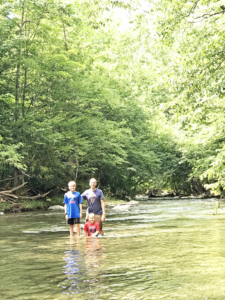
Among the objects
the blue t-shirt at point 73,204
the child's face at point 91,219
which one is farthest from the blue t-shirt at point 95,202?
the blue t-shirt at point 73,204

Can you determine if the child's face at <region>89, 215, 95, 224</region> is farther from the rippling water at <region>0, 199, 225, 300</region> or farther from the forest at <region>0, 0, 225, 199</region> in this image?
the forest at <region>0, 0, 225, 199</region>

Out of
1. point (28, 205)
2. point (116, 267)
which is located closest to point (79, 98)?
point (28, 205)

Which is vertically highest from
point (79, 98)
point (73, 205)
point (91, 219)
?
point (79, 98)

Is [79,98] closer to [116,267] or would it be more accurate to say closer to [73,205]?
[73,205]

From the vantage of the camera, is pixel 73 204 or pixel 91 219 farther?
pixel 73 204

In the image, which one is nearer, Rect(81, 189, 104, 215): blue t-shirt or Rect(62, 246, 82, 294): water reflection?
Rect(62, 246, 82, 294): water reflection

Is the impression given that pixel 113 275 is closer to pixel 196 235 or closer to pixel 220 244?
pixel 220 244

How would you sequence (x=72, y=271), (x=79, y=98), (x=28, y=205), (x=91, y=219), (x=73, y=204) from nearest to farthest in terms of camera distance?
(x=72, y=271)
(x=91, y=219)
(x=73, y=204)
(x=28, y=205)
(x=79, y=98)

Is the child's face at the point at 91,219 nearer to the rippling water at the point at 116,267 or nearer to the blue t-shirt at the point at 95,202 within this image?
the blue t-shirt at the point at 95,202

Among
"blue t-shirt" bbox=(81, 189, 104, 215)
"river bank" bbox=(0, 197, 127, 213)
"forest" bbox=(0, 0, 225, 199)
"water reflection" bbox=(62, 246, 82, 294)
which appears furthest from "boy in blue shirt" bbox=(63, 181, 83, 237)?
"river bank" bbox=(0, 197, 127, 213)

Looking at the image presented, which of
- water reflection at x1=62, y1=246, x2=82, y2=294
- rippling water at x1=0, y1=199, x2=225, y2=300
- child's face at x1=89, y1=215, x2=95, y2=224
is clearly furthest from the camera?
child's face at x1=89, y1=215, x2=95, y2=224

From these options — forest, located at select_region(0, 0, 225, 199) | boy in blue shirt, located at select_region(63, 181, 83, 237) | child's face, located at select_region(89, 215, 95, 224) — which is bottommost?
child's face, located at select_region(89, 215, 95, 224)

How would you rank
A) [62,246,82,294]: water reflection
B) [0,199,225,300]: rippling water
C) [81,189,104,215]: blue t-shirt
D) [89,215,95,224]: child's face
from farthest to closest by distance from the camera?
1. [81,189,104,215]: blue t-shirt
2. [89,215,95,224]: child's face
3. [62,246,82,294]: water reflection
4. [0,199,225,300]: rippling water

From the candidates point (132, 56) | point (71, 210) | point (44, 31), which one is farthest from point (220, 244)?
point (132, 56)
